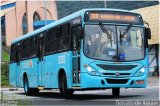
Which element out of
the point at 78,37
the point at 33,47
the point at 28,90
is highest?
the point at 78,37

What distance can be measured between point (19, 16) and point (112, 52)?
49.4 meters

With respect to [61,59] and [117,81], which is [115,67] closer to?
[117,81]

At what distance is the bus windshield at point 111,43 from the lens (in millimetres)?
17734

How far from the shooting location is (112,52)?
701 inches

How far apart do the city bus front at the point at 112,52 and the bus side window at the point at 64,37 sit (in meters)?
1.38

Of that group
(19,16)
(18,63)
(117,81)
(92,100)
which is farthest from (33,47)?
(19,16)

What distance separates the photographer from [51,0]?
68562 mm

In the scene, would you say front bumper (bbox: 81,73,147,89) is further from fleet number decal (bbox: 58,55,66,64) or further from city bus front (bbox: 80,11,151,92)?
fleet number decal (bbox: 58,55,66,64)

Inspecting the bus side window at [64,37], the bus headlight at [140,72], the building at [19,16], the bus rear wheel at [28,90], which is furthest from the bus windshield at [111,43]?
the building at [19,16]

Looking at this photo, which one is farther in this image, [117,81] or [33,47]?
[33,47]

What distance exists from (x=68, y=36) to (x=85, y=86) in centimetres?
229

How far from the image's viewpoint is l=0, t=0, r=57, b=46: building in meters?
65.7

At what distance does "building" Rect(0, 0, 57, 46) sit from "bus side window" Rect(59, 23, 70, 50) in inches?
1763

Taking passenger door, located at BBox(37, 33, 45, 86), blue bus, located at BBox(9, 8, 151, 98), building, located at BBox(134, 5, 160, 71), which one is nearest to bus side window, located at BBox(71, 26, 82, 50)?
blue bus, located at BBox(9, 8, 151, 98)
